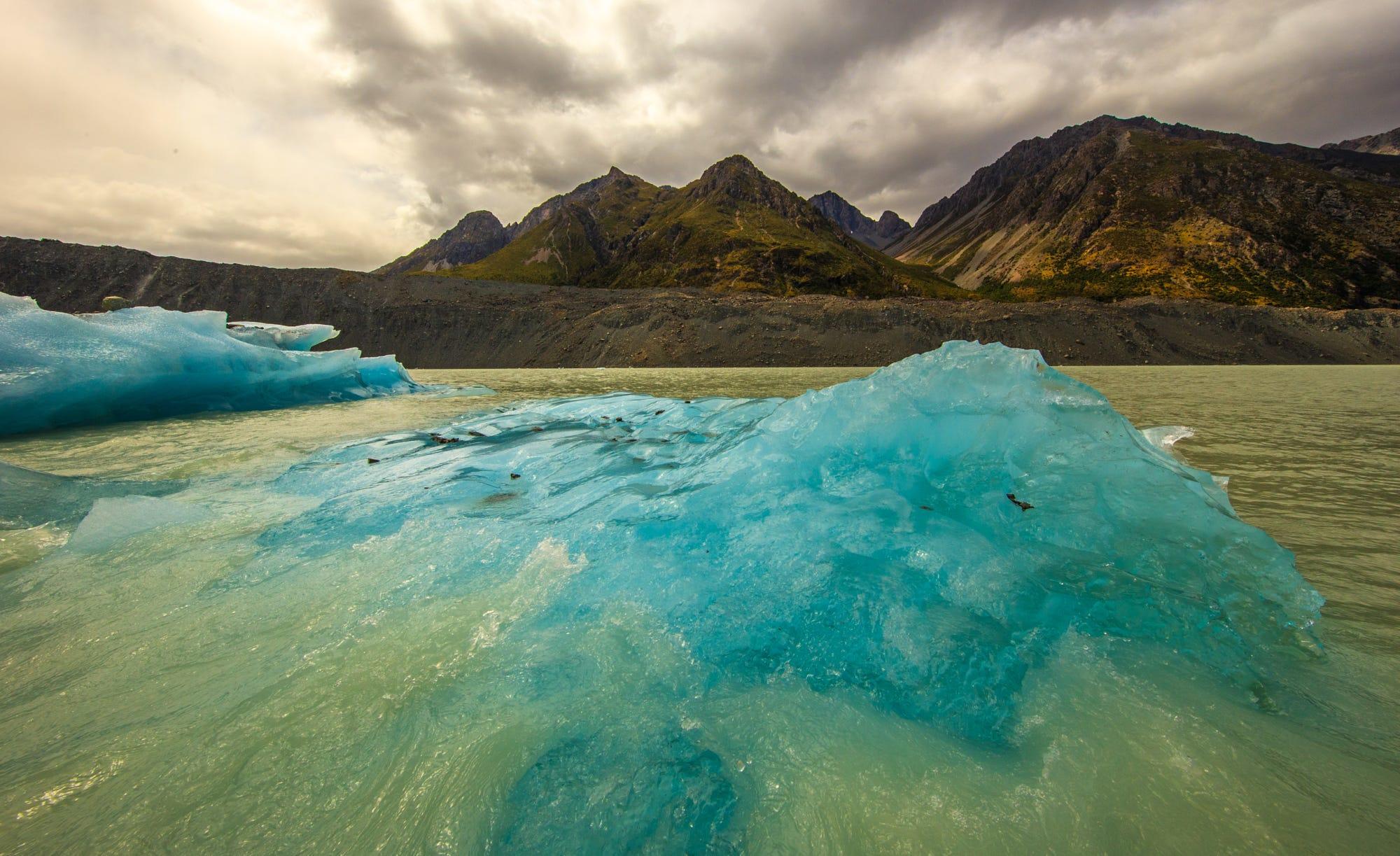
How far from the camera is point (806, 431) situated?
4504 millimetres

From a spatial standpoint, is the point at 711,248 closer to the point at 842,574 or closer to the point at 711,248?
the point at 711,248

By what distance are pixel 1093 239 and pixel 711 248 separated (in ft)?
238

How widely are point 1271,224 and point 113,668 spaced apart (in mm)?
131419

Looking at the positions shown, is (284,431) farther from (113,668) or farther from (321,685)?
(321,685)

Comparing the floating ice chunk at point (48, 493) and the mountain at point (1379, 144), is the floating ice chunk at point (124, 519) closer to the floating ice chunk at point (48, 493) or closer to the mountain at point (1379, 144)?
the floating ice chunk at point (48, 493)

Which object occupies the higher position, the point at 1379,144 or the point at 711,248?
the point at 1379,144

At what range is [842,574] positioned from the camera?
300cm

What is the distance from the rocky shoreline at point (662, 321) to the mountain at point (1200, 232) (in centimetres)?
3823

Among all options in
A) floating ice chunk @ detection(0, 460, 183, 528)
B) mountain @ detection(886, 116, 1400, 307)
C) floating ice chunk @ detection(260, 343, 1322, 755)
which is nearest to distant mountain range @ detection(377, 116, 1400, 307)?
mountain @ detection(886, 116, 1400, 307)

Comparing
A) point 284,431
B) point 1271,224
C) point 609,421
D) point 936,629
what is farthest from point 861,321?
point 1271,224

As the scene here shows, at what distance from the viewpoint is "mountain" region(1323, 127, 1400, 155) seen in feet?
611

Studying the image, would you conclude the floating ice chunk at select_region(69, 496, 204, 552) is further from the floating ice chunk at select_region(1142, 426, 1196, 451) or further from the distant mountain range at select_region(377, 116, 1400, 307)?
the distant mountain range at select_region(377, 116, 1400, 307)

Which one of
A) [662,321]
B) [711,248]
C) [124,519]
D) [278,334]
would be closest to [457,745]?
[124,519]

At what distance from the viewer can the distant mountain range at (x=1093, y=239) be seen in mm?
79250
